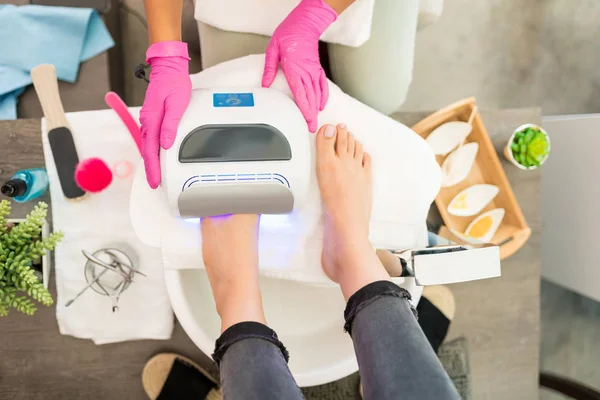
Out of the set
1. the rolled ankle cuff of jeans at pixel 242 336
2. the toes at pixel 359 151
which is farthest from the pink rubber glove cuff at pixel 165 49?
the rolled ankle cuff of jeans at pixel 242 336

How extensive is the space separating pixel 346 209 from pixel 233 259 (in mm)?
188

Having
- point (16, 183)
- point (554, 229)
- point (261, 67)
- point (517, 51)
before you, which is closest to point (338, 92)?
point (261, 67)

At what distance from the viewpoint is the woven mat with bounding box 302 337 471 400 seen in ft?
2.77

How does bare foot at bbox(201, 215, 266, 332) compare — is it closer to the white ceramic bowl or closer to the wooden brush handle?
the white ceramic bowl

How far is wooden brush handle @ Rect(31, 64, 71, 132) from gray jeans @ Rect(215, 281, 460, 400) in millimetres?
472

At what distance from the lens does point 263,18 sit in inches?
30.9

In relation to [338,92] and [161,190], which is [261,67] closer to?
[338,92]

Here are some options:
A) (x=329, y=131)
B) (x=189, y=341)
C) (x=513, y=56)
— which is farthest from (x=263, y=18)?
(x=513, y=56)

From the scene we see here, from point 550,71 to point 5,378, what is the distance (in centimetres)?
164

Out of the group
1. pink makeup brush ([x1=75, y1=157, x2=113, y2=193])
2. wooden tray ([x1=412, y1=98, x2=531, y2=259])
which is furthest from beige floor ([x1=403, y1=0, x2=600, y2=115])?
pink makeup brush ([x1=75, y1=157, x2=113, y2=193])

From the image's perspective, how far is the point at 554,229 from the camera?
1160 millimetres

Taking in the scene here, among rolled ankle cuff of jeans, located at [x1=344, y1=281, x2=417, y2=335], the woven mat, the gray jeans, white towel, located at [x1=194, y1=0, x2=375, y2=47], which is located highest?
white towel, located at [x1=194, y1=0, x2=375, y2=47]

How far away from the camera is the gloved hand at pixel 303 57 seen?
698 mm

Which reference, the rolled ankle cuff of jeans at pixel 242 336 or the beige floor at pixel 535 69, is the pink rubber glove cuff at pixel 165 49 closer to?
the rolled ankle cuff of jeans at pixel 242 336
